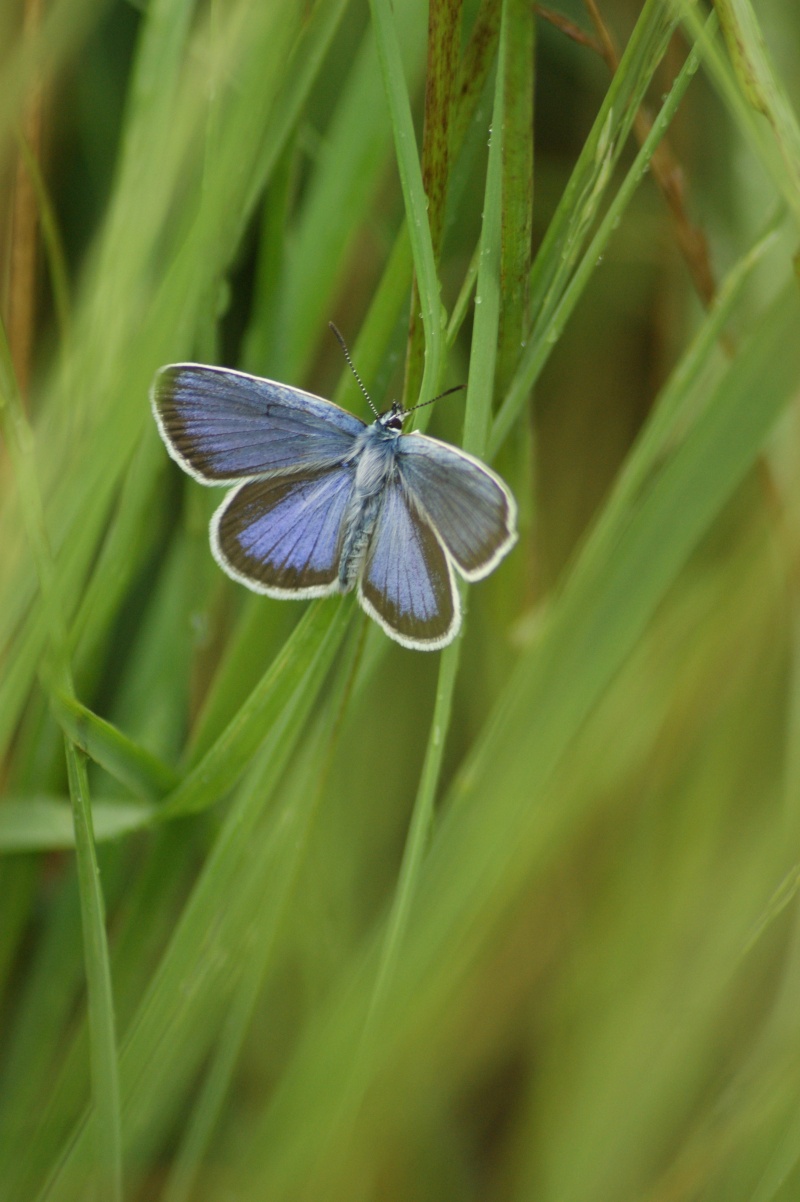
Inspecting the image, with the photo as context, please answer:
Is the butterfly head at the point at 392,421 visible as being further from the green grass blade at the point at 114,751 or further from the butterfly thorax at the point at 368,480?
the green grass blade at the point at 114,751

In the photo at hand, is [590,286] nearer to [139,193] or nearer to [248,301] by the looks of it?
[248,301]

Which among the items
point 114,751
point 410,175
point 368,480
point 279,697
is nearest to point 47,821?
point 114,751

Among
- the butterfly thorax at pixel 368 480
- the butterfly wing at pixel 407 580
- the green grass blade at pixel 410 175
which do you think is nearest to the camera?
the green grass blade at pixel 410 175

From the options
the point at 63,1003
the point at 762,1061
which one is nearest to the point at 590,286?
the point at 762,1061

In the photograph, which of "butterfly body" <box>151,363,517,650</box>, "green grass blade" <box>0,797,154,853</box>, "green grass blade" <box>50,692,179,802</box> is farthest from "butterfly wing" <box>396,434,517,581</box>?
"green grass blade" <box>0,797,154,853</box>

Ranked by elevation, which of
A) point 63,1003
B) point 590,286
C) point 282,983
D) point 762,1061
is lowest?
point 63,1003

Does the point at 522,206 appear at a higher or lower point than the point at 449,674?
higher

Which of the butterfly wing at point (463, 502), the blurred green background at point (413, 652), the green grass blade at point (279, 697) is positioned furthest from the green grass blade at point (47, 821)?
the butterfly wing at point (463, 502)
